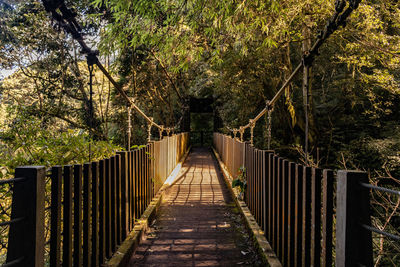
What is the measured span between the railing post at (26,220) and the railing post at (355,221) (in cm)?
152

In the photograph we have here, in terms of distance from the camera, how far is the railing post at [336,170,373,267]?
1.43 meters

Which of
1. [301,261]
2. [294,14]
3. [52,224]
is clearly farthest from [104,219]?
[294,14]

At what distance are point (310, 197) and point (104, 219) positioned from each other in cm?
158

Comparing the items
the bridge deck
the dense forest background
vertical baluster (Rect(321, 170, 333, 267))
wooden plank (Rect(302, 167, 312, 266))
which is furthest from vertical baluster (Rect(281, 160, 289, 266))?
the dense forest background

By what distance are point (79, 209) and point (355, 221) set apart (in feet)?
5.37

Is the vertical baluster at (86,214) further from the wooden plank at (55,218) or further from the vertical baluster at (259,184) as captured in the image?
the vertical baluster at (259,184)

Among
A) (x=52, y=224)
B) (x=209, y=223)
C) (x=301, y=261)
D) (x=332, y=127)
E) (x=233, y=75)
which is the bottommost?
(x=209, y=223)

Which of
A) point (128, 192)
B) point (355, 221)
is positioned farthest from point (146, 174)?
point (355, 221)

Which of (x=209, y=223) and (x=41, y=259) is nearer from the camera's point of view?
(x=41, y=259)

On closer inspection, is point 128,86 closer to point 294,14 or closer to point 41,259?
point 294,14

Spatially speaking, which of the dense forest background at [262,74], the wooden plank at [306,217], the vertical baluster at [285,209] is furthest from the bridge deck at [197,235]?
the dense forest background at [262,74]

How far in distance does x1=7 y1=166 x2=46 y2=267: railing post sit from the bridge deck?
4.83 ft

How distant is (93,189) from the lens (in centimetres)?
224

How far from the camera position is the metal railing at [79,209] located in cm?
146
